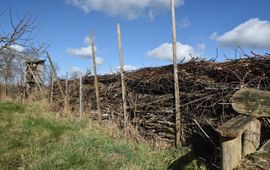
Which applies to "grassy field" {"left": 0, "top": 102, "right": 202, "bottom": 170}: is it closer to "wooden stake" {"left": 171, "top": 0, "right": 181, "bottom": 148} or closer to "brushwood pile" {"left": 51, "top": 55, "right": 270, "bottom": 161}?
"wooden stake" {"left": 171, "top": 0, "right": 181, "bottom": 148}

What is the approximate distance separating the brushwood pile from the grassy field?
0.66 m

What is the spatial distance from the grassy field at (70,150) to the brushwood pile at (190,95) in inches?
26.0

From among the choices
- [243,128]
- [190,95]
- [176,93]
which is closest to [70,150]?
[176,93]

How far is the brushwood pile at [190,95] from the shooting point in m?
5.92

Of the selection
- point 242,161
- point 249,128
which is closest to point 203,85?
point 249,128

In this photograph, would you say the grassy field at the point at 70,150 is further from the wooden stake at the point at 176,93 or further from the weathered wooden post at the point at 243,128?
the weathered wooden post at the point at 243,128

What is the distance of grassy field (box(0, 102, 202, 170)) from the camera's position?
5469 mm

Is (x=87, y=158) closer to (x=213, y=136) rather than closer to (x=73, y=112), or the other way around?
(x=213, y=136)

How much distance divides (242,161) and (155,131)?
4.85 meters

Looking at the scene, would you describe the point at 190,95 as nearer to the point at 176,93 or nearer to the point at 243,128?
the point at 176,93

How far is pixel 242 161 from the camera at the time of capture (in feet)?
9.56

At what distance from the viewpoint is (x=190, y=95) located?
6.77 meters

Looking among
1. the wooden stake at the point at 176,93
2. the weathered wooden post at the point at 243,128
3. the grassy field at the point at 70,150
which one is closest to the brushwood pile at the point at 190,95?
the wooden stake at the point at 176,93

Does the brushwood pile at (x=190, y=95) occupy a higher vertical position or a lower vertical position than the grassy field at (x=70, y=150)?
higher
